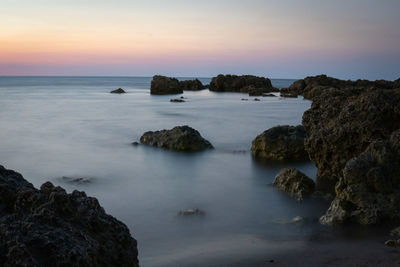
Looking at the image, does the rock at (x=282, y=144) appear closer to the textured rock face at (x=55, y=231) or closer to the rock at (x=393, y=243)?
the rock at (x=393, y=243)

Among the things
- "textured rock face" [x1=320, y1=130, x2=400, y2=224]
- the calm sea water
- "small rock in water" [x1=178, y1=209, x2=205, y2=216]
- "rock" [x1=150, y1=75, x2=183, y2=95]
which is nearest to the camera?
the calm sea water

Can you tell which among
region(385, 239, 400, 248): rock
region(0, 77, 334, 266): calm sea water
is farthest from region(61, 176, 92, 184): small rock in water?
region(385, 239, 400, 248): rock

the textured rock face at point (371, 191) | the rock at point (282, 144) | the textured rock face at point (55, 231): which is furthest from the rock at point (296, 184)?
the textured rock face at point (55, 231)

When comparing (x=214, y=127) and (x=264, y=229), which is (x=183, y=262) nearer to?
(x=264, y=229)

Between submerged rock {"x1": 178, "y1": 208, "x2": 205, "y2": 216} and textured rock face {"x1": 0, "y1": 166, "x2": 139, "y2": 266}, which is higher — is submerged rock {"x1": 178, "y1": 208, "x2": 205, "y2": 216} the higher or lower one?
the lower one

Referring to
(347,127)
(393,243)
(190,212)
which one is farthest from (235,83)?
(393,243)

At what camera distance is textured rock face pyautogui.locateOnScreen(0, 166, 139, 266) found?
2330 millimetres

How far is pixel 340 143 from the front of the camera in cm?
724

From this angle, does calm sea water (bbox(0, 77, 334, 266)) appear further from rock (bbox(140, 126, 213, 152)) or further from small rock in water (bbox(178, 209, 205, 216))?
rock (bbox(140, 126, 213, 152))

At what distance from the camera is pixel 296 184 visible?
7.10m

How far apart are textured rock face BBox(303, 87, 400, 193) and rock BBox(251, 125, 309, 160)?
1.72 m

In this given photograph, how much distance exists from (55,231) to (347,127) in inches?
230

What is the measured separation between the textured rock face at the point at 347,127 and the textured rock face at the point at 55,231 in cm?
520

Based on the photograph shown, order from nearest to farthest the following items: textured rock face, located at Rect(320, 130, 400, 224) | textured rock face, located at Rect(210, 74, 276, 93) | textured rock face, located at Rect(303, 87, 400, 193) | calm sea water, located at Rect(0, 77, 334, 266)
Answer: calm sea water, located at Rect(0, 77, 334, 266) → textured rock face, located at Rect(320, 130, 400, 224) → textured rock face, located at Rect(303, 87, 400, 193) → textured rock face, located at Rect(210, 74, 276, 93)
